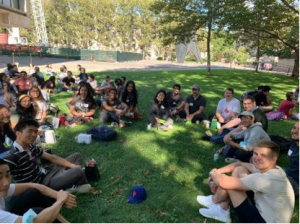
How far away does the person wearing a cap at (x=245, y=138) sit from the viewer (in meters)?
4.44

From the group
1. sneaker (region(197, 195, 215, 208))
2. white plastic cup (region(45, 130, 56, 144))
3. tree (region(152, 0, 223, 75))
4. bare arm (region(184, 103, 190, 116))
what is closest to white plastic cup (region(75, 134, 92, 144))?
white plastic cup (region(45, 130, 56, 144))

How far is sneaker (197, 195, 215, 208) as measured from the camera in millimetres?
3645

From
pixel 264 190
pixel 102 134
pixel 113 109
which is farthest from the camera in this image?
pixel 113 109

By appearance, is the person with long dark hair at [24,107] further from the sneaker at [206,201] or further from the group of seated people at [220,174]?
the sneaker at [206,201]

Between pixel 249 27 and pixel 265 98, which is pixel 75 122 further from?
pixel 249 27

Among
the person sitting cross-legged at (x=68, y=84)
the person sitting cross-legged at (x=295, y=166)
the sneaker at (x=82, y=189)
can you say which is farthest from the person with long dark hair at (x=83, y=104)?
the person sitting cross-legged at (x=295, y=166)

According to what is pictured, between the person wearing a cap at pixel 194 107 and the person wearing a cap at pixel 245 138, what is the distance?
2.74 m

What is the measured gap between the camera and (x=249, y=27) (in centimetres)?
1794

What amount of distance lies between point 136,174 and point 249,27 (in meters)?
17.0

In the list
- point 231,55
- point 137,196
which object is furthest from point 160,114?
point 231,55

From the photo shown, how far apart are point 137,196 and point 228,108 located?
4.34 meters

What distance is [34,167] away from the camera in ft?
11.5

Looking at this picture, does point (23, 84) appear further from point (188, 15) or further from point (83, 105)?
point (188, 15)

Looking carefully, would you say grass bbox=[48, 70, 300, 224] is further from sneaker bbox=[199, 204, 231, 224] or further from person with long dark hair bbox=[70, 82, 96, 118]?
person with long dark hair bbox=[70, 82, 96, 118]
